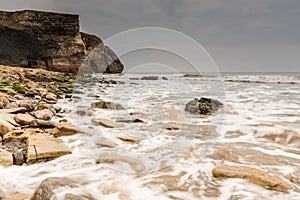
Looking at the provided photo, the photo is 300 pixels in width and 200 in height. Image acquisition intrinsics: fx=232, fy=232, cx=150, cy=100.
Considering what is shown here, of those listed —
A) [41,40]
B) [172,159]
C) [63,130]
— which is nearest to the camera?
[172,159]

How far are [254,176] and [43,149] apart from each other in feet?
8.66

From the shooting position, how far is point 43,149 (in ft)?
10.1

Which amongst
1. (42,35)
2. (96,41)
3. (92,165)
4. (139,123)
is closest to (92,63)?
(96,41)

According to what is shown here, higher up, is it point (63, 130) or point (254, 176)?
point (63, 130)

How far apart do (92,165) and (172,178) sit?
3.45ft

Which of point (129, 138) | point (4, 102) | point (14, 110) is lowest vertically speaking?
point (129, 138)

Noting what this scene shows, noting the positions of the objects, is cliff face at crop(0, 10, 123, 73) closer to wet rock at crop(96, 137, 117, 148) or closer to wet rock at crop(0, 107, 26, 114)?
wet rock at crop(0, 107, 26, 114)

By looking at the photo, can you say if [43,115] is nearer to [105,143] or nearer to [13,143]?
[13,143]

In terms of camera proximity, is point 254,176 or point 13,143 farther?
point 13,143

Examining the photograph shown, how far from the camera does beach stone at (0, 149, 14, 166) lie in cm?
281

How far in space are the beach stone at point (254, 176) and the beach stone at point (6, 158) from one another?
248cm

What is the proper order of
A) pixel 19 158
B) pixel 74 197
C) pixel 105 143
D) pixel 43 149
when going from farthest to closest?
pixel 105 143, pixel 43 149, pixel 19 158, pixel 74 197

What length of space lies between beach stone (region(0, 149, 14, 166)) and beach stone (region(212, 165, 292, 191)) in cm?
248

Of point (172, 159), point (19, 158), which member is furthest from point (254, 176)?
point (19, 158)
